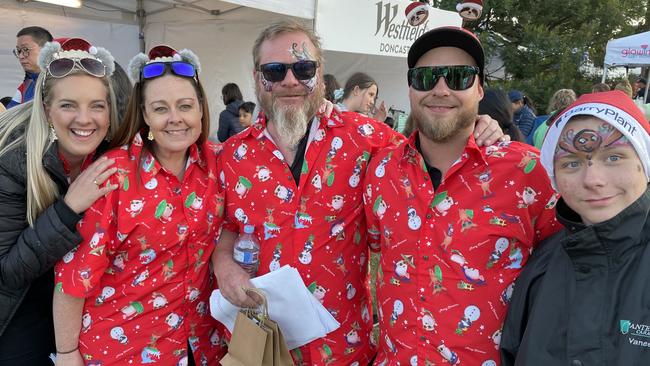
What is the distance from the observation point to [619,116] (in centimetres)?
142

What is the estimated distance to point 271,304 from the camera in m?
2.03

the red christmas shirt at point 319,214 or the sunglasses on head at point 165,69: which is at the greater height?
the sunglasses on head at point 165,69

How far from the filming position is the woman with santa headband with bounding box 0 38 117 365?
6.16 ft

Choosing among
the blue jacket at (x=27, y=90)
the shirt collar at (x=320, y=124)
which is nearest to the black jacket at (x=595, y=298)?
the shirt collar at (x=320, y=124)

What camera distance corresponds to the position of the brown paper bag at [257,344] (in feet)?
5.96

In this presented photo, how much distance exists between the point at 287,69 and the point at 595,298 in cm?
165

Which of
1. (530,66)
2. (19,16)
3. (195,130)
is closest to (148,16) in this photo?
(19,16)

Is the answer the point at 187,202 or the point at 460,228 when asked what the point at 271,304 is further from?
the point at 460,228

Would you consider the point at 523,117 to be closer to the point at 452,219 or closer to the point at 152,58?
the point at 452,219

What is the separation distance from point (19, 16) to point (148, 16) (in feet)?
6.96

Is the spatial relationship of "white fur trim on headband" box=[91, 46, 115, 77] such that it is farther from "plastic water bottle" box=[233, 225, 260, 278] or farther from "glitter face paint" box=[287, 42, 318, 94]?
"plastic water bottle" box=[233, 225, 260, 278]

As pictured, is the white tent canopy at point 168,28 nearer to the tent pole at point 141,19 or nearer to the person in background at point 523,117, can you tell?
the tent pole at point 141,19

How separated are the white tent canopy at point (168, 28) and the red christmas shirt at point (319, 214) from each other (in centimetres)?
547

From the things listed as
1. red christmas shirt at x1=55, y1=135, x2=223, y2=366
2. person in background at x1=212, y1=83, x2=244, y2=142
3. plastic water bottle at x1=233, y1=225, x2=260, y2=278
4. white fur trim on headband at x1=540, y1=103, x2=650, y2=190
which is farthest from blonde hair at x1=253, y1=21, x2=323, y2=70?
person in background at x1=212, y1=83, x2=244, y2=142
